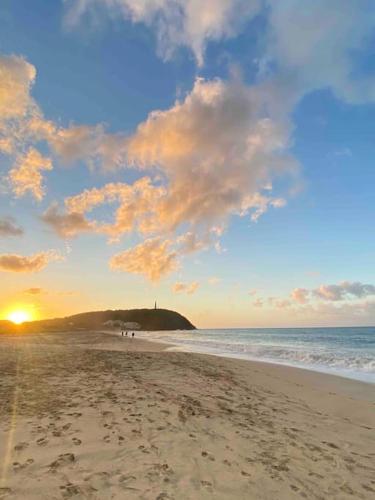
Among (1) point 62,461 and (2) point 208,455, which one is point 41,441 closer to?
(1) point 62,461

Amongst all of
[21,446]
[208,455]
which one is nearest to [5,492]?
[21,446]

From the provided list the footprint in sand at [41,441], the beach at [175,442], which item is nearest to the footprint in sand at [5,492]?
the beach at [175,442]

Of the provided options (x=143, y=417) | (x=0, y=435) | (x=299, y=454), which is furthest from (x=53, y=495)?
(x=299, y=454)

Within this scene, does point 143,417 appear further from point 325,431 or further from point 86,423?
point 325,431

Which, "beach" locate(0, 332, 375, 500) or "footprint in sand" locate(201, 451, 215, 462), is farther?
"footprint in sand" locate(201, 451, 215, 462)

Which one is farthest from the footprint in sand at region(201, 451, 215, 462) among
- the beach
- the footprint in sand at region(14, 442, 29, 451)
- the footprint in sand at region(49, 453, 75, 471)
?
the footprint in sand at region(14, 442, 29, 451)

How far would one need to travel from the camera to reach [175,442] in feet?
23.6

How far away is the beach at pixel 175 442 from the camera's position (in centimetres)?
540

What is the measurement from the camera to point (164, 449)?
6.76 metres

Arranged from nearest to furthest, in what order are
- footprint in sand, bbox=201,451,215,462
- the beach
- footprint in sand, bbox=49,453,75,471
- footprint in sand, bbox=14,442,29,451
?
the beach < footprint in sand, bbox=49,453,75,471 < footprint in sand, bbox=14,442,29,451 < footprint in sand, bbox=201,451,215,462

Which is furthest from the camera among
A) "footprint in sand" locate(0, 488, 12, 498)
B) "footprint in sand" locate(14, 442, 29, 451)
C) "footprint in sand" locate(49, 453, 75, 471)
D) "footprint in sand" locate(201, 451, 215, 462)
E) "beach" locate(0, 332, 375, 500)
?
"footprint in sand" locate(201, 451, 215, 462)

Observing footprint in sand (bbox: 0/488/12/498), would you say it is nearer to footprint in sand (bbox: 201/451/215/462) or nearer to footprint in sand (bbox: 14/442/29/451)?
footprint in sand (bbox: 14/442/29/451)

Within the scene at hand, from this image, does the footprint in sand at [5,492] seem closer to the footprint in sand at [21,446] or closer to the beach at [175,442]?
the beach at [175,442]

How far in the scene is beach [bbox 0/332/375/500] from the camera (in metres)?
5.40
